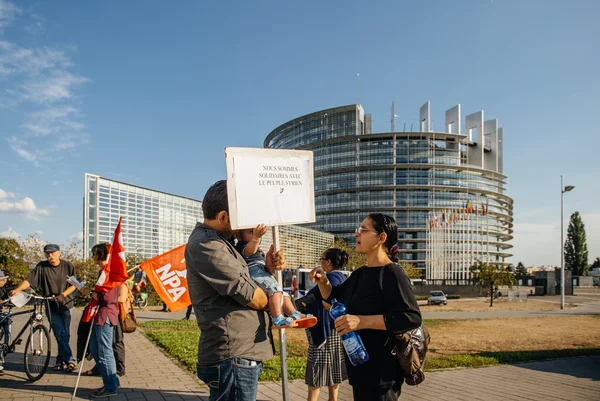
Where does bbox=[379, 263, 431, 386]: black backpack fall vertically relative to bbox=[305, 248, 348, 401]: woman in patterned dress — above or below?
above

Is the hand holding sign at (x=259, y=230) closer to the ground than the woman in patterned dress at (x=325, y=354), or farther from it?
farther from it

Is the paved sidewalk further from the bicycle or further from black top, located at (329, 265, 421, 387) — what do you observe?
black top, located at (329, 265, 421, 387)

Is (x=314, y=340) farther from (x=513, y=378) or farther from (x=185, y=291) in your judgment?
(x=513, y=378)

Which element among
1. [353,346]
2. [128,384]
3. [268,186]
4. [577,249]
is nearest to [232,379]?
[353,346]

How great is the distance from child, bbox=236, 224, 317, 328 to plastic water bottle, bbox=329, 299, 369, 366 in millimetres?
223

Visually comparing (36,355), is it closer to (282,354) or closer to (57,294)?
(57,294)

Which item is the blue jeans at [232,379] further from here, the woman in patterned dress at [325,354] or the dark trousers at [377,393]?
the woman in patterned dress at [325,354]

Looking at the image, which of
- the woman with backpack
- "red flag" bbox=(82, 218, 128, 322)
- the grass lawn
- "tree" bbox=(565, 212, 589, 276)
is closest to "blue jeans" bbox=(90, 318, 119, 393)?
"red flag" bbox=(82, 218, 128, 322)

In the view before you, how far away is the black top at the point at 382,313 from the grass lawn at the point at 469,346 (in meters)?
4.11

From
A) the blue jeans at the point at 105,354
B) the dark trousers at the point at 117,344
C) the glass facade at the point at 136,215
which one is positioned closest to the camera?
the blue jeans at the point at 105,354

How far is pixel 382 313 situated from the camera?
2979 mm

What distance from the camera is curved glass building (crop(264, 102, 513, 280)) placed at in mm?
103562

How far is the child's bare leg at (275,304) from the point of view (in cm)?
282

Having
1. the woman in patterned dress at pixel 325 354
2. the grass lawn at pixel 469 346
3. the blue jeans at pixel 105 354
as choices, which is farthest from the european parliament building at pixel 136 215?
the woman in patterned dress at pixel 325 354
